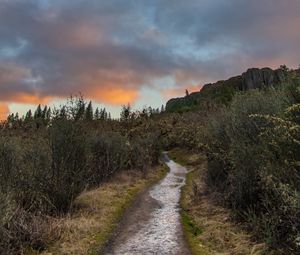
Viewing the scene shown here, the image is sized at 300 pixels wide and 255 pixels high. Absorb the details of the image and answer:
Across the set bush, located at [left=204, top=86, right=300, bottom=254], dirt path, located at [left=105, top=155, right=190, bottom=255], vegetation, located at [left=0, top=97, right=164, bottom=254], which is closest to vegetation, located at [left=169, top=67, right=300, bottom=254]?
bush, located at [left=204, top=86, right=300, bottom=254]

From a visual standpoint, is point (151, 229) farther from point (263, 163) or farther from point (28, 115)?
point (28, 115)

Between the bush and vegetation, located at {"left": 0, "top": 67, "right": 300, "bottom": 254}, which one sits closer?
the bush

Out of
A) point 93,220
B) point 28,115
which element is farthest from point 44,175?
point 28,115

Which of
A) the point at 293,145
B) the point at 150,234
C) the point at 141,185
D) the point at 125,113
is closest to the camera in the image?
the point at 293,145

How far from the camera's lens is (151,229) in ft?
53.0

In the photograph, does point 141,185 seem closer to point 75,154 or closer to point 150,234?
point 75,154

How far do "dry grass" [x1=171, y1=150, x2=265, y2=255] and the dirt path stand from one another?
46cm

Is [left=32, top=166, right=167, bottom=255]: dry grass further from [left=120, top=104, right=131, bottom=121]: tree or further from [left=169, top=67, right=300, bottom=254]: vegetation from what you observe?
[left=120, top=104, right=131, bottom=121]: tree

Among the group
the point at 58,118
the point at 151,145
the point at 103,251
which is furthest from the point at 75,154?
the point at 151,145

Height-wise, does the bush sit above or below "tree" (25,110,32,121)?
below

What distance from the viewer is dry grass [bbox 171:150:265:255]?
12938 mm

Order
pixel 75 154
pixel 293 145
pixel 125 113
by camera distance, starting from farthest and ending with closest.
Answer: pixel 125 113
pixel 75 154
pixel 293 145

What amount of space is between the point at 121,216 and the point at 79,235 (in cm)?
428

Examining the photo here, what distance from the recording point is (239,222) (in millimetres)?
15469
